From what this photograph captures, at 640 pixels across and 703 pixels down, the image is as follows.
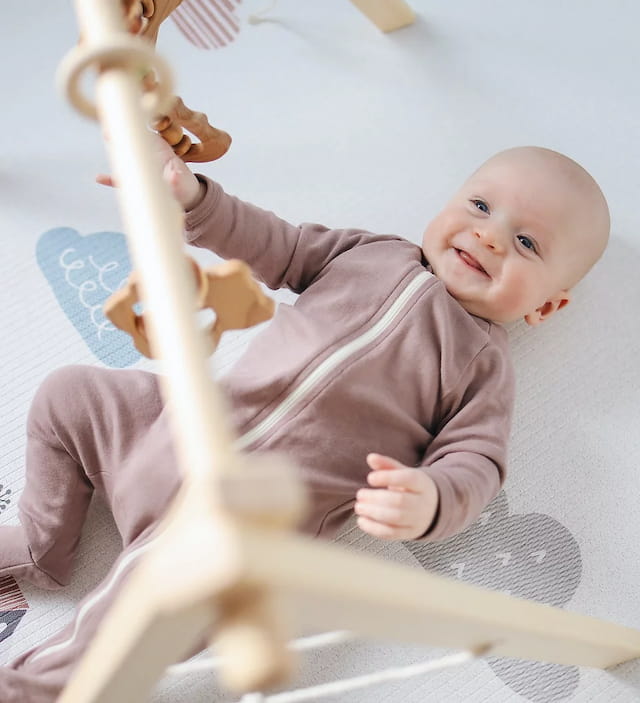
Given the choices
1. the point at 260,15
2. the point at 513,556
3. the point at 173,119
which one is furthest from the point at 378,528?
the point at 260,15

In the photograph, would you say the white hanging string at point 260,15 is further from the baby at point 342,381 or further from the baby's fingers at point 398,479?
the baby's fingers at point 398,479

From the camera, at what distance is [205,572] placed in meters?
0.29

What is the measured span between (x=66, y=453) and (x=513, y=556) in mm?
480

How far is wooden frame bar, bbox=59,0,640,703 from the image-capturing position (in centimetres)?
30

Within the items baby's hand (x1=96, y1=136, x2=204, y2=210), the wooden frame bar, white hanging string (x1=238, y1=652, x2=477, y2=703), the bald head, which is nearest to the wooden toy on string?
baby's hand (x1=96, y1=136, x2=204, y2=210)

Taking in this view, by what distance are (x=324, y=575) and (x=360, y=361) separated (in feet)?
1.73

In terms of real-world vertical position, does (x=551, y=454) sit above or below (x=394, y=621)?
below

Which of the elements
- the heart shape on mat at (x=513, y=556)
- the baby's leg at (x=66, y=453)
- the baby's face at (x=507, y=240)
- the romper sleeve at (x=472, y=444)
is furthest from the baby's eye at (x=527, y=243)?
the baby's leg at (x=66, y=453)

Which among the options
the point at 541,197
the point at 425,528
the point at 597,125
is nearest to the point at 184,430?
the point at 425,528

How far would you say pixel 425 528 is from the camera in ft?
2.42

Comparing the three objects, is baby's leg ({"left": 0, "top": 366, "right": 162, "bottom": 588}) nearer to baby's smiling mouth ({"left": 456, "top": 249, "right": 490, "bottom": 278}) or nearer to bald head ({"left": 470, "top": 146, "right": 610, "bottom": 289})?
baby's smiling mouth ({"left": 456, "top": 249, "right": 490, "bottom": 278})

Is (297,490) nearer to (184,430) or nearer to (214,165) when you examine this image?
(184,430)

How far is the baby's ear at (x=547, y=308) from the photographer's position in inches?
37.6

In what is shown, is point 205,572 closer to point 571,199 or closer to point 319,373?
point 319,373
